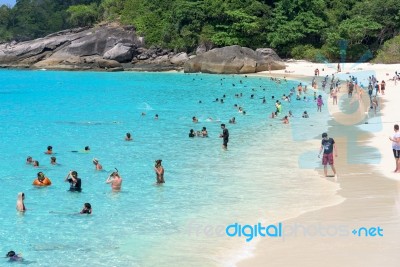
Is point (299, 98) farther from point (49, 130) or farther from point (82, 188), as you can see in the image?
point (82, 188)

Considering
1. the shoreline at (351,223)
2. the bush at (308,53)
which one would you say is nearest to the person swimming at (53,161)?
the shoreline at (351,223)

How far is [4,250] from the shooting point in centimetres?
1200

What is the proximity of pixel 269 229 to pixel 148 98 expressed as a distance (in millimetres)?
34733

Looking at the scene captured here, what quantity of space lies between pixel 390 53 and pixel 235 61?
15.3 metres

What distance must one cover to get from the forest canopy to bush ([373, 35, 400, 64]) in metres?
2.82

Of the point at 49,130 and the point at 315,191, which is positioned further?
the point at 49,130

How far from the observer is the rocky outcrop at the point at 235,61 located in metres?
65.4

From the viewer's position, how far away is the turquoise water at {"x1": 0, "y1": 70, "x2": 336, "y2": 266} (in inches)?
478

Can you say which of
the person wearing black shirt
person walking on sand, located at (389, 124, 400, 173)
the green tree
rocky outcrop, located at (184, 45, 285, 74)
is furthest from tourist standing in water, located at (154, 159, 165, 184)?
the green tree

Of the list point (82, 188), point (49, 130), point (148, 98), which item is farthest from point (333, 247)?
point (148, 98)

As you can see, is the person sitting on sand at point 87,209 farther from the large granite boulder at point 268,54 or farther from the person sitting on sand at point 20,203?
the large granite boulder at point 268,54

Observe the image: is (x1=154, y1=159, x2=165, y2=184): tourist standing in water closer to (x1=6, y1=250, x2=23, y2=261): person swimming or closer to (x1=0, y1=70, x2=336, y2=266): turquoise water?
(x1=0, y1=70, x2=336, y2=266): turquoise water

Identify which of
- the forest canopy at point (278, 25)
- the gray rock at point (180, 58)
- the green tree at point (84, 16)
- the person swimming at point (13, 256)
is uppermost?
the green tree at point (84, 16)

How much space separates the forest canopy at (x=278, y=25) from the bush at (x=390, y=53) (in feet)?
9.24
